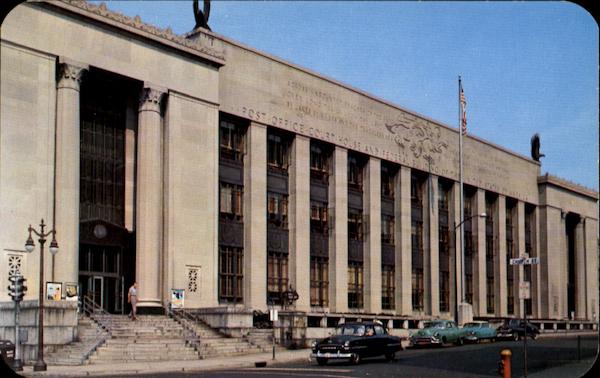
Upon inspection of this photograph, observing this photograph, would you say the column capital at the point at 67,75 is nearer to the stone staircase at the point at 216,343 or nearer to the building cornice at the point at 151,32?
the building cornice at the point at 151,32

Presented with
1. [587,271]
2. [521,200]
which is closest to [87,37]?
[521,200]

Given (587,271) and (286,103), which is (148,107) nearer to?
(286,103)

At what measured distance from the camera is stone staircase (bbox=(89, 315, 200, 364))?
3634cm

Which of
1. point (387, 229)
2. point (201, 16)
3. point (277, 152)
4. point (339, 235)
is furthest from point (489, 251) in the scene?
point (201, 16)

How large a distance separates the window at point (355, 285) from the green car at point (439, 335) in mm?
16572

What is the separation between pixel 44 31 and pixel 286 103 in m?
19.2

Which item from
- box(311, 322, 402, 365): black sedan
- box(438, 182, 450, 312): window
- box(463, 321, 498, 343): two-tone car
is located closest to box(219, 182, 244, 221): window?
box(463, 321, 498, 343): two-tone car

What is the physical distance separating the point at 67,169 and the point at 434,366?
70.3 feet

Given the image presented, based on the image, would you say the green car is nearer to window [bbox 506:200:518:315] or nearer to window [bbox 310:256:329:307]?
window [bbox 310:256:329:307]

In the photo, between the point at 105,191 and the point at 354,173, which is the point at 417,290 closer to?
the point at 354,173

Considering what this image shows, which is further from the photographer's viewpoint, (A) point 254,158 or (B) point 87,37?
(A) point 254,158

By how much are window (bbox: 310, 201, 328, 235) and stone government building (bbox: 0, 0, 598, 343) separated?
4.7 inches

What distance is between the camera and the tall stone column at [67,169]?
42.5 metres

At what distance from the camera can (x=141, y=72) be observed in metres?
47.4
